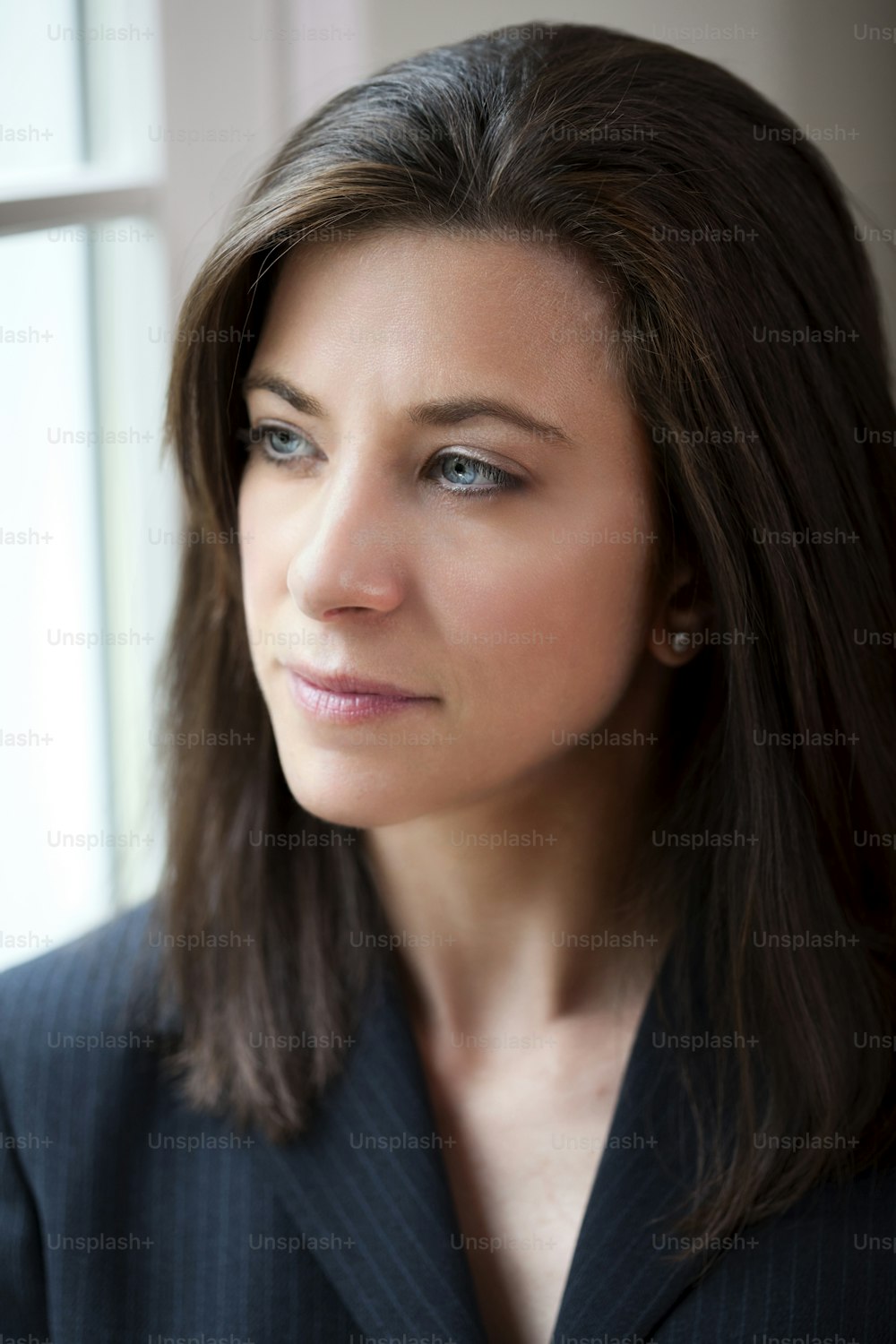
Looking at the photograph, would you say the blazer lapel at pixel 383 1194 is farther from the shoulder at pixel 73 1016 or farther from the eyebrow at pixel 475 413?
the eyebrow at pixel 475 413

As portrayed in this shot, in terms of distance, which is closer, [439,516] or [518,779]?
[439,516]

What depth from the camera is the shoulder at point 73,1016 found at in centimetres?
140

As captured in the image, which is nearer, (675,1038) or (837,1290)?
(837,1290)

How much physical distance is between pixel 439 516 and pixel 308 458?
0.58ft

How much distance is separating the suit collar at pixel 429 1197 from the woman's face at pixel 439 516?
32 cm

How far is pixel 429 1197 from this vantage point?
1311 millimetres

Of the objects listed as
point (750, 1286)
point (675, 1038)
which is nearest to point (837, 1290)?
point (750, 1286)

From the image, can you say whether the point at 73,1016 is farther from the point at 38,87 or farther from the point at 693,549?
the point at 38,87

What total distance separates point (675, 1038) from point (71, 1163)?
642 mm

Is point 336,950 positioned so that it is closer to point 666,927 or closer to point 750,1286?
point 666,927

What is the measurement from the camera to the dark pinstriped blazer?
1265mm

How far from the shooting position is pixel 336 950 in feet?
4.91

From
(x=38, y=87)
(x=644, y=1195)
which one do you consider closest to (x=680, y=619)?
(x=644, y=1195)

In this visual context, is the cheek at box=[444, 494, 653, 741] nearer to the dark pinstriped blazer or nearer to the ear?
the ear
